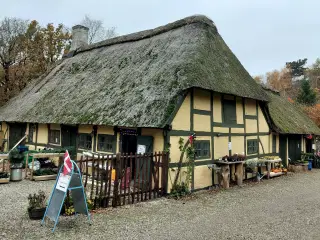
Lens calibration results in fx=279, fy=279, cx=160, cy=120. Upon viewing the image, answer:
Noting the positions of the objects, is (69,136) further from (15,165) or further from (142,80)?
(142,80)

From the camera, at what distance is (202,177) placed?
9.95 meters

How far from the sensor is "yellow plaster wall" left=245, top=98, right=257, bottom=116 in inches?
489

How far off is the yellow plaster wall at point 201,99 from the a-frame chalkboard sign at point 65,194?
5190mm

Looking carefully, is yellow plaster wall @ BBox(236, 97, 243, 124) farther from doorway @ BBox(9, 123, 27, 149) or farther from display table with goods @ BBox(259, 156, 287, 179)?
doorway @ BBox(9, 123, 27, 149)

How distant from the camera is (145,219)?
21.0 ft

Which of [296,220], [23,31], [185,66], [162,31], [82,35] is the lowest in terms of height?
[296,220]

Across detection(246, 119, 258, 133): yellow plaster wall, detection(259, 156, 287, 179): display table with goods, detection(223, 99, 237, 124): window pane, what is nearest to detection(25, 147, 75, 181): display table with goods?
detection(223, 99, 237, 124): window pane

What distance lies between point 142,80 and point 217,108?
10.2 feet

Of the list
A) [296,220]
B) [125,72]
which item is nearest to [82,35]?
[125,72]

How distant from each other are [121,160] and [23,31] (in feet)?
76.5

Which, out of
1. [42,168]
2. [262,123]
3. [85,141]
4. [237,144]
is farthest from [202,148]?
[42,168]

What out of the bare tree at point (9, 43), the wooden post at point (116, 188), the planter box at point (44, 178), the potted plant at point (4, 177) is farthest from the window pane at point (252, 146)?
the bare tree at point (9, 43)

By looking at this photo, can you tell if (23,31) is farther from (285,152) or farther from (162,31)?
(285,152)

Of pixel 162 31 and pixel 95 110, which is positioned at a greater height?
pixel 162 31
